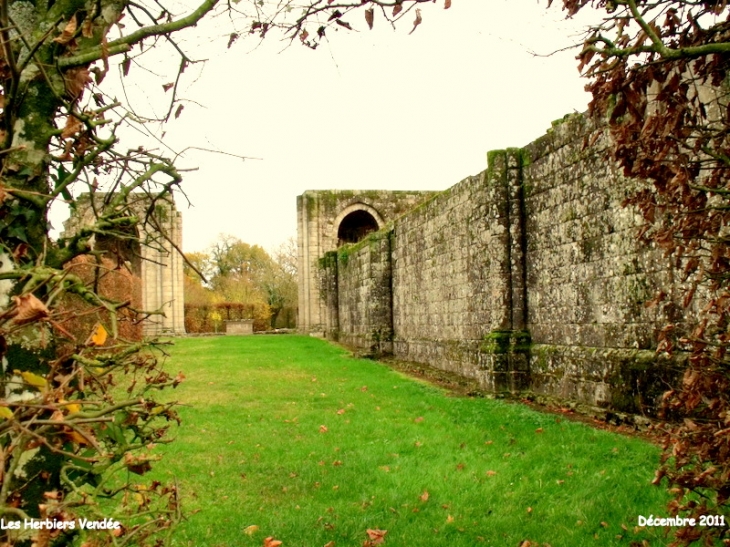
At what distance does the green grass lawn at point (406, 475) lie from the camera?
4449mm

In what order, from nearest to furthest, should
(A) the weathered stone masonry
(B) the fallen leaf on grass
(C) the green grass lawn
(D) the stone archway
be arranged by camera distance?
(B) the fallen leaf on grass, (C) the green grass lawn, (A) the weathered stone masonry, (D) the stone archway

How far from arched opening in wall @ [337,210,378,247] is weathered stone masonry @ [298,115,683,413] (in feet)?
67.0

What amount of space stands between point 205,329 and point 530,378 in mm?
38624

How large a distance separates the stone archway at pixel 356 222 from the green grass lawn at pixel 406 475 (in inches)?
965

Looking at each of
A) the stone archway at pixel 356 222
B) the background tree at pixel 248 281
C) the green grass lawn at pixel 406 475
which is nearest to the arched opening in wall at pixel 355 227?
the stone archway at pixel 356 222

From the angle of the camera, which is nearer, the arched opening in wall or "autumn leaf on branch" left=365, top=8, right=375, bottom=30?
"autumn leaf on branch" left=365, top=8, right=375, bottom=30

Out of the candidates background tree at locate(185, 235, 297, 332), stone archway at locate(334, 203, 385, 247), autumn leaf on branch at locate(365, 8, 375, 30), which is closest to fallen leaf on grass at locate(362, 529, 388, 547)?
autumn leaf on branch at locate(365, 8, 375, 30)

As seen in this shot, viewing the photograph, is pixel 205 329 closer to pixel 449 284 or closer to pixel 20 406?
pixel 449 284

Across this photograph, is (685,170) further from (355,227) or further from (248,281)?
(248,281)

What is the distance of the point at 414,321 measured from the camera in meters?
16.0

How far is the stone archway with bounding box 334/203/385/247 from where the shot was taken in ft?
111

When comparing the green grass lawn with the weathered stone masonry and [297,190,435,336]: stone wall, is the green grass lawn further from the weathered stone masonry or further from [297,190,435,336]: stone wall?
[297,190,435,336]: stone wall

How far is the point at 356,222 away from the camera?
124 feet

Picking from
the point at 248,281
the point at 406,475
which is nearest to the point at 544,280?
the point at 406,475
